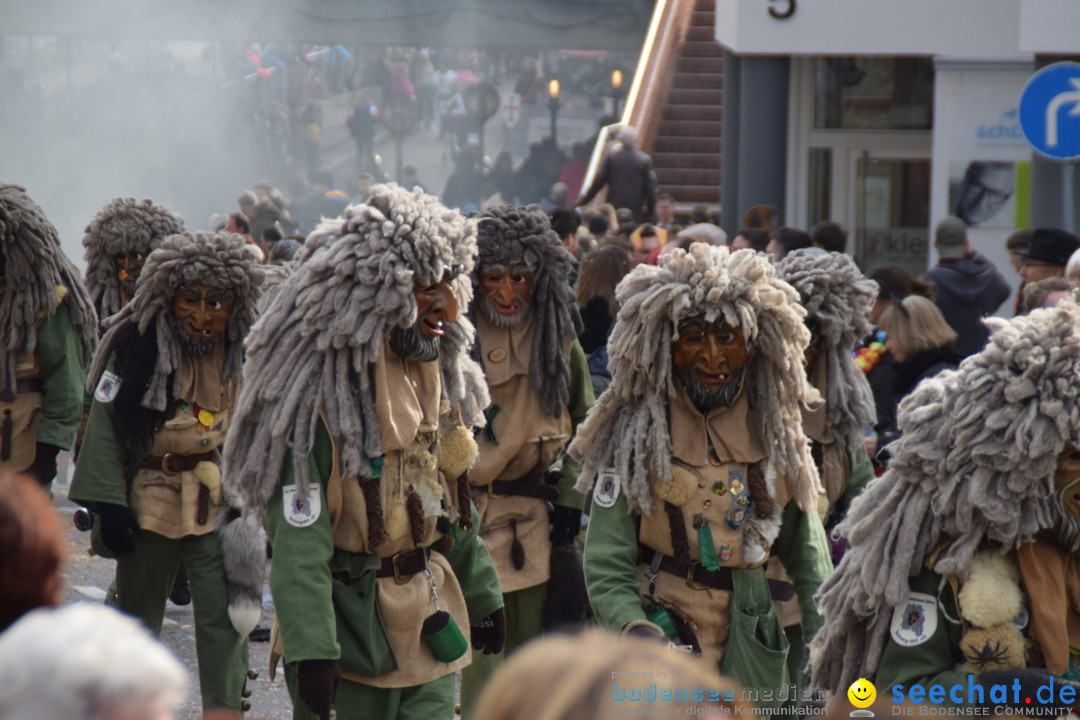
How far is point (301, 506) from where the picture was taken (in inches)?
153

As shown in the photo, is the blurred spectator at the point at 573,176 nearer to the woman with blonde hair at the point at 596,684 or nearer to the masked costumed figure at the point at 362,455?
the masked costumed figure at the point at 362,455

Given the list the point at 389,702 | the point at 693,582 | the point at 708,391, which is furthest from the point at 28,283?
the point at 693,582

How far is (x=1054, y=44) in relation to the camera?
10.3 m

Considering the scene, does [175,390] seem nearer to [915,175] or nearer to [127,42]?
[915,175]

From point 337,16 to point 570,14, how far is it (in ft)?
15.5

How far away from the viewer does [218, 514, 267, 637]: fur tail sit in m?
5.55

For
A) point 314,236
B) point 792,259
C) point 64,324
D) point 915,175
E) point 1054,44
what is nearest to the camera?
point 314,236

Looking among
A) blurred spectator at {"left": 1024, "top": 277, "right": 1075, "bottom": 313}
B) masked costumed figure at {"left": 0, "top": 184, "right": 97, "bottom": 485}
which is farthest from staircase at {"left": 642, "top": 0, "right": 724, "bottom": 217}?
→ masked costumed figure at {"left": 0, "top": 184, "right": 97, "bottom": 485}

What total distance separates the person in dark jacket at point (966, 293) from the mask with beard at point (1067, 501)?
15.1 feet

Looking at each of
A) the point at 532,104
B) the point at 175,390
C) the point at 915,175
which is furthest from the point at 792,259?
the point at 532,104

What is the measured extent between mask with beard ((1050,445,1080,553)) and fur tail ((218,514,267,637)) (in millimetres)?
3294

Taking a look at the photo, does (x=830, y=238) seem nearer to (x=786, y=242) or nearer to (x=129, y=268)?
(x=786, y=242)

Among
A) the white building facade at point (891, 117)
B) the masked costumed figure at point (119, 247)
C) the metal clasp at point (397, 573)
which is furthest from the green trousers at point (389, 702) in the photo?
the white building facade at point (891, 117)

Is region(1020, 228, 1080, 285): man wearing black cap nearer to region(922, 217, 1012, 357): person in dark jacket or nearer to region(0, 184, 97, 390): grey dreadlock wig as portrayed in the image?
region(922, 217, 1012, 357): person in dark jacket
